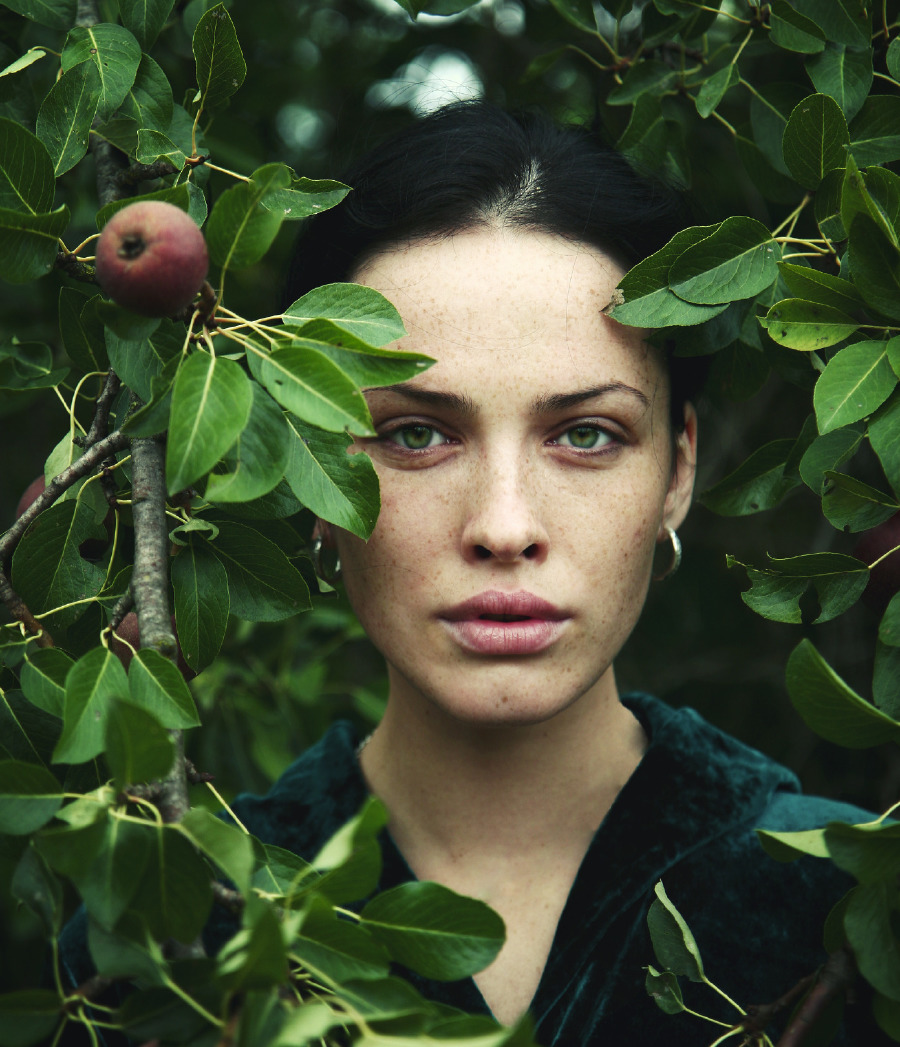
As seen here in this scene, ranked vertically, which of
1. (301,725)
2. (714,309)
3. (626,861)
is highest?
(714,309)

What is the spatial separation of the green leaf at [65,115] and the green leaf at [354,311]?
32 centimetres

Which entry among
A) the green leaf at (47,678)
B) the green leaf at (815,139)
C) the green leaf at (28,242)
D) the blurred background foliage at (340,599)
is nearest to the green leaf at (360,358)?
the green leaf at (28,242)

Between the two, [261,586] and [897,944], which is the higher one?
[261,586]

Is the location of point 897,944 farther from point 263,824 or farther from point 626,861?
point 263,824

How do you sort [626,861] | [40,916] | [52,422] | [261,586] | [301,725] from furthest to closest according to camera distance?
[52,422]
[301,725]
[626,861]
[261,586]
[40,916]

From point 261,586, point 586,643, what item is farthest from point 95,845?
point 586,643

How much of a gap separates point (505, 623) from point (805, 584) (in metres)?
0.34

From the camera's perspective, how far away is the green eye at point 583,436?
1273 millimetres

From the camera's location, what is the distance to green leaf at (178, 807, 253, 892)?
722mm

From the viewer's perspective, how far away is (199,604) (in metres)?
1.02

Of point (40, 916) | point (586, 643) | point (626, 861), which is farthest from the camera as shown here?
point (626, 861)

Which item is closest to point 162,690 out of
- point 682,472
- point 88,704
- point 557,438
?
point 88,704

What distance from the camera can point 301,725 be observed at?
2439mm

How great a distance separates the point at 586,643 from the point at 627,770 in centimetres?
35
